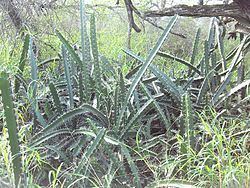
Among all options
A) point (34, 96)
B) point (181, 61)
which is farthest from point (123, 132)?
point (181, 61)

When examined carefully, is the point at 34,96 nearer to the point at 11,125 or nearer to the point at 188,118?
the point at 11,125

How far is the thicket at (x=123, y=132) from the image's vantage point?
52.8 inches

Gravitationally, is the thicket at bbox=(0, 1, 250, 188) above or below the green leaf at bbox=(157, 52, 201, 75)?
below

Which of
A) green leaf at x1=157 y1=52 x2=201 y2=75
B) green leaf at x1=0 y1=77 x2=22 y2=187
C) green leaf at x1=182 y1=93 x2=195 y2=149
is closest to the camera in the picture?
green leaf at x1=0 y1=77 x2=22 y2=187

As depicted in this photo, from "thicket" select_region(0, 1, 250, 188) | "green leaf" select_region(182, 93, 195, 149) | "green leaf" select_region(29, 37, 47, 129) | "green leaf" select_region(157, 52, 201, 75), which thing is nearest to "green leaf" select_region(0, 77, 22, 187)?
"thicket" select_region(0, 1, 250, 188)

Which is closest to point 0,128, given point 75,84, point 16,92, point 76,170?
point 16,92

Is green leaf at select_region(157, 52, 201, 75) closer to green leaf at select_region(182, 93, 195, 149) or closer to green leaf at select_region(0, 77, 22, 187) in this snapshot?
green leaf at select_region(182, 93, 195, 149)

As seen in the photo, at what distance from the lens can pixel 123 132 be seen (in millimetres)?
1577

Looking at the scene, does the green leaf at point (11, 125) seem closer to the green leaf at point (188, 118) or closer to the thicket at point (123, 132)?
the thicket at point (123, 132)

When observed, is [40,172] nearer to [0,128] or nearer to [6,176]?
[6,176]

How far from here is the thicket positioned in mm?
1342

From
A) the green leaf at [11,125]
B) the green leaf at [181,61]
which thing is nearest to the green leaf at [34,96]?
the green leaf at [11,125]

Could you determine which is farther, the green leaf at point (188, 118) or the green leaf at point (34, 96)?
the green leaf at point (34, 96)

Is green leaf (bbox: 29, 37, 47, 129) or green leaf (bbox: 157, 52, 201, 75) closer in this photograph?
green leaf (bbox: 29, 37, 47, 129)
